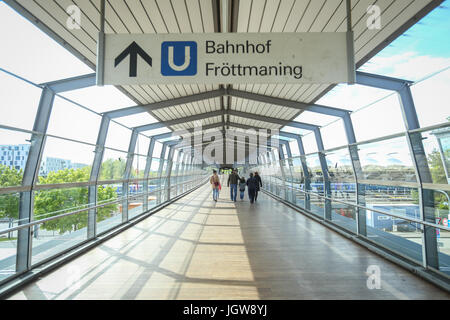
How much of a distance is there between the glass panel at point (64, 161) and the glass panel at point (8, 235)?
25.3 inches

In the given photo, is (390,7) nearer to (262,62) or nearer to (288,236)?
(262,62)

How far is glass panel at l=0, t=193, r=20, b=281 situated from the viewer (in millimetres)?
3170

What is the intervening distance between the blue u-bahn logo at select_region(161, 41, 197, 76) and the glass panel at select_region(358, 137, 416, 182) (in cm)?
351

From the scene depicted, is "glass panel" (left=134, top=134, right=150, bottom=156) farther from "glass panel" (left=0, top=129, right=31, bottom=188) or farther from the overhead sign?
the overhead sign

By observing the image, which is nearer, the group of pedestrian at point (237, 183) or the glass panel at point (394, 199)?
the glass panel at point (394, 199)

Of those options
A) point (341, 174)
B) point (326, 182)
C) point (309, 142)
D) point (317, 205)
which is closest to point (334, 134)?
point (326, 182)

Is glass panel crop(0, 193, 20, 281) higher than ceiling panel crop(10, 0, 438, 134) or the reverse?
the reverse

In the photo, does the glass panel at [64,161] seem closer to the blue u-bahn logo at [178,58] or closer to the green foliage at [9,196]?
the green foliage at [9,196]


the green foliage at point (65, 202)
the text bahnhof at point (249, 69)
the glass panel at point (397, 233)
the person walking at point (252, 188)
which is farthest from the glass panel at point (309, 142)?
the green foliage at point (65, 202)

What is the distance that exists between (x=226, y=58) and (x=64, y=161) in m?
4.06

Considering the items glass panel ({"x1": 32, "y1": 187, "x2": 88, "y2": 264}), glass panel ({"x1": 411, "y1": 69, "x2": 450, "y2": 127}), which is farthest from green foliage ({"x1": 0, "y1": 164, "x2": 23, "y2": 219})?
glass panel ({"x1": 411, "y1": 69, "x2": 450, "y2": 127})

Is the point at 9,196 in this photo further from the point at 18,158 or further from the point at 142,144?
the point at 142,144

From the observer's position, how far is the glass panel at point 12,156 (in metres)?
3.23
